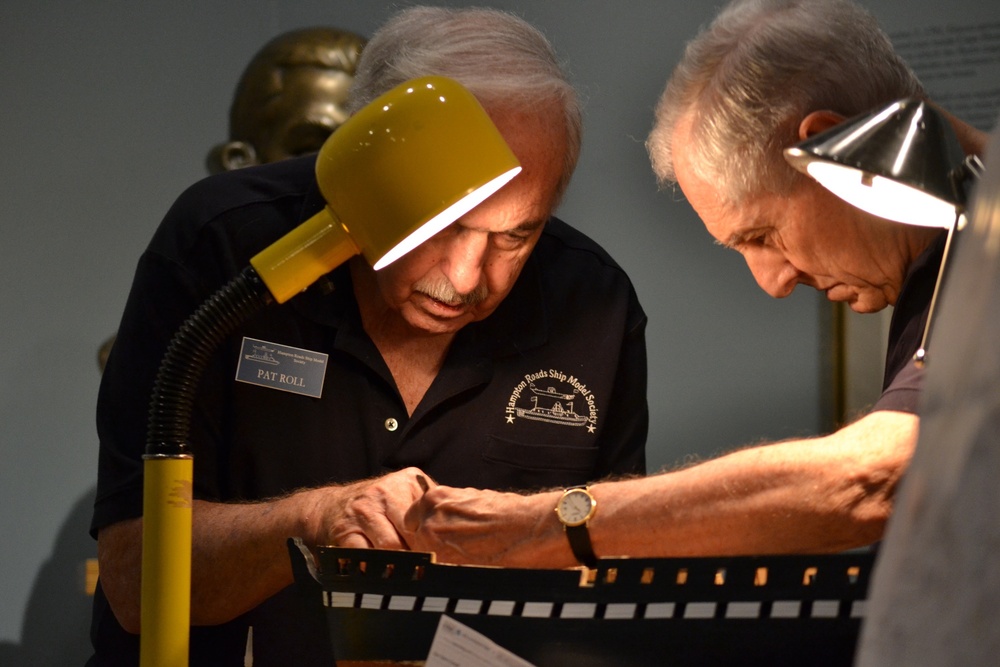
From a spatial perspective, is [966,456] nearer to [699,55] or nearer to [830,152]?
[830,152]

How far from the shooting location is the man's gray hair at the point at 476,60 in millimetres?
1267

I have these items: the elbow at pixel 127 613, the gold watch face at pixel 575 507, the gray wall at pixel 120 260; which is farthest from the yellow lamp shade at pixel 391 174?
the gray wall at pixel 120 260

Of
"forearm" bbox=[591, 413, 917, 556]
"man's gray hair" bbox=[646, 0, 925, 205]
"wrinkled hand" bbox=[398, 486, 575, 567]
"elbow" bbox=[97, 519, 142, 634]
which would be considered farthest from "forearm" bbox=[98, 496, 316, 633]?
"man's gray hair" bbox=[646, 0, 925, 205]

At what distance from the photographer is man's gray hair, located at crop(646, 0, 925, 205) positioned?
116cm

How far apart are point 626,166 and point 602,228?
16 centimetres

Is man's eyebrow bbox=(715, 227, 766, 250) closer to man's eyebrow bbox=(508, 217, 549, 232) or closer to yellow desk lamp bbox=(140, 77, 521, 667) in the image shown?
man's eyebrow bbox=(508, 217, 549, 232)

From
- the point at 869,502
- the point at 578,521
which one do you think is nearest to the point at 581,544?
the point at 578,521

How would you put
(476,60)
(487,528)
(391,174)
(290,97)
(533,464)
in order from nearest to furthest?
(391,174) < (487,528) < (476,60) < (533,464) < (290,97)

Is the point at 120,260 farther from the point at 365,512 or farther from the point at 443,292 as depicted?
the point at 365,512

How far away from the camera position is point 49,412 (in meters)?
2.36

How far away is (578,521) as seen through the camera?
95 cm

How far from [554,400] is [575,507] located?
22.4 inches

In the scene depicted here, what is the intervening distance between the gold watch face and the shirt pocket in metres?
0.51

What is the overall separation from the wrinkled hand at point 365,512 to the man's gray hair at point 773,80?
0.53m
